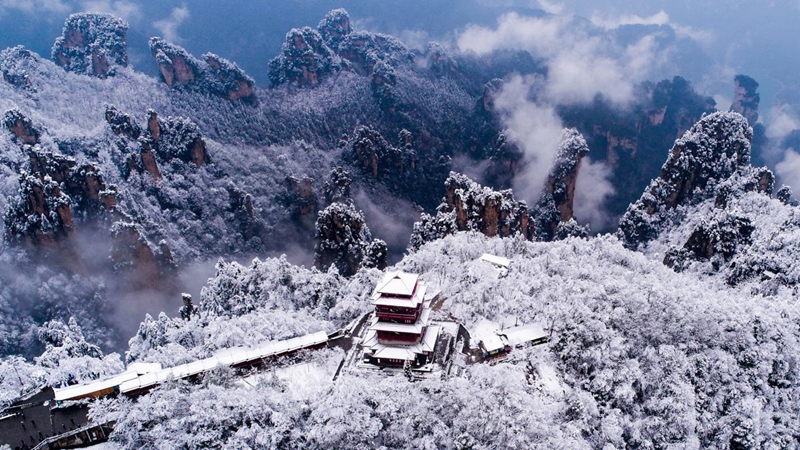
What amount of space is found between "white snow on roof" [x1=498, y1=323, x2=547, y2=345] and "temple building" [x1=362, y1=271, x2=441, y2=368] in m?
7.20

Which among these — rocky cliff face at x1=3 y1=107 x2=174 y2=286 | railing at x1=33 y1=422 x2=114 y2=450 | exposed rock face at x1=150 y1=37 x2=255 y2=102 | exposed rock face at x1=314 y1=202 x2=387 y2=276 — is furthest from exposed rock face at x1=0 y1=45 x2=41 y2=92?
railing at x1=33 y1=422 x2=114 y2=450

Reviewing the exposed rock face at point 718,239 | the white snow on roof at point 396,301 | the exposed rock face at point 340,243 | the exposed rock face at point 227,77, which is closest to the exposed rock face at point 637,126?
the exposed rock face at point 718,239

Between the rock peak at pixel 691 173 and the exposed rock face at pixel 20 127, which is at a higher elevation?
the rock peak at pixel 691 173

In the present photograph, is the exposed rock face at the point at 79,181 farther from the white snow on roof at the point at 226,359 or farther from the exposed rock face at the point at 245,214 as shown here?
the white snow on roof at the point at 226,359

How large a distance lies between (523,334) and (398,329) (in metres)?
12.3

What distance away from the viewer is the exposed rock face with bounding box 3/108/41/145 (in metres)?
100

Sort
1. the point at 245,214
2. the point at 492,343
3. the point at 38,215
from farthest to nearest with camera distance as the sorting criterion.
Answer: the point at 245,214
the point at 38,215
the point at 492,343

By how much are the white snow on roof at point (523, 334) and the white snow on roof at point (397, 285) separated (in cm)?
1035

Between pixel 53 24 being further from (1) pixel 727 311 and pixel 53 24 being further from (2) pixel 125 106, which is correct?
(1) pixel 727 311

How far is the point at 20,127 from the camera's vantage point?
4011 inches

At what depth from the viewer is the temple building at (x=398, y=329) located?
4981 cm

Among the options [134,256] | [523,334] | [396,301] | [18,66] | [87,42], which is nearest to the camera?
[396,301]

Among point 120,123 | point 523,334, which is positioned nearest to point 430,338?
point 523,334

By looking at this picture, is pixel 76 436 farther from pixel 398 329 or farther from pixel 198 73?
pixel 198 73
